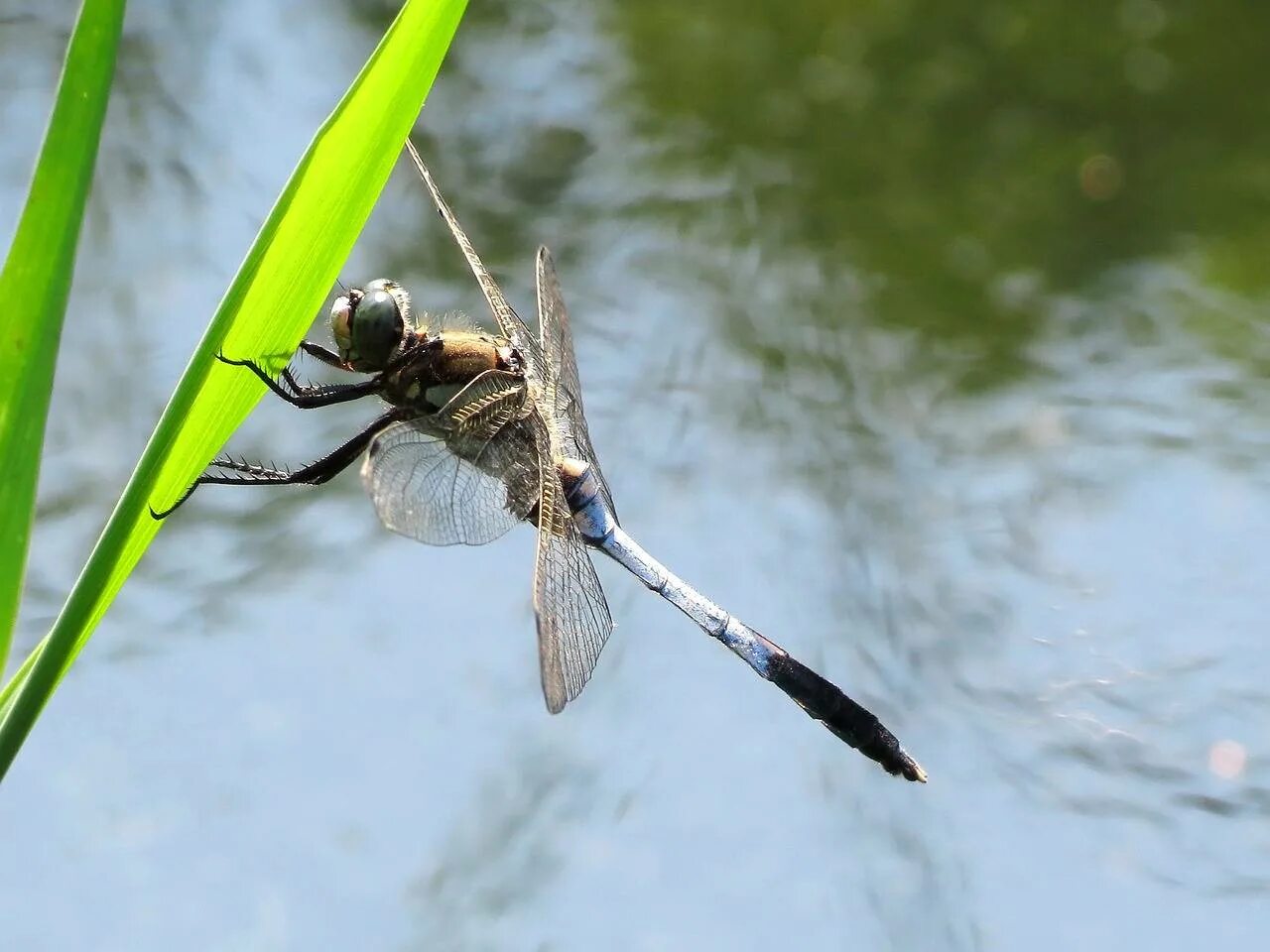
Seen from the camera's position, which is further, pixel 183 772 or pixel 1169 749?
pixel 1169 749

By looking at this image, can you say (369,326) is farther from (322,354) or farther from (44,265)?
(44,265)

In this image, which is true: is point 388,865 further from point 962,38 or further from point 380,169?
point 962,38

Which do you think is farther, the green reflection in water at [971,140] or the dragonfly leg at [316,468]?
the green reflection in water at [971,140]

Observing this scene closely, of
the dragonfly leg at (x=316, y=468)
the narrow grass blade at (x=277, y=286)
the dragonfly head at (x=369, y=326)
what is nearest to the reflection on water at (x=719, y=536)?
the dragonfly leg at (x=316, y=468)

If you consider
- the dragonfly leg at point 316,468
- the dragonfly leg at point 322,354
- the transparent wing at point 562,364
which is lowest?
the dragonfly leg at point 316,468

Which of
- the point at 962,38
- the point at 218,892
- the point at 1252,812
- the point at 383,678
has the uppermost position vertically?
the point at 962,38

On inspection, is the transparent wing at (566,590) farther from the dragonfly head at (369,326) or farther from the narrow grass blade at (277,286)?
the narrow grass blade at (277,286)

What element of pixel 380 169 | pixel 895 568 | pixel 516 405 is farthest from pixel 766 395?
pixel 380 169
